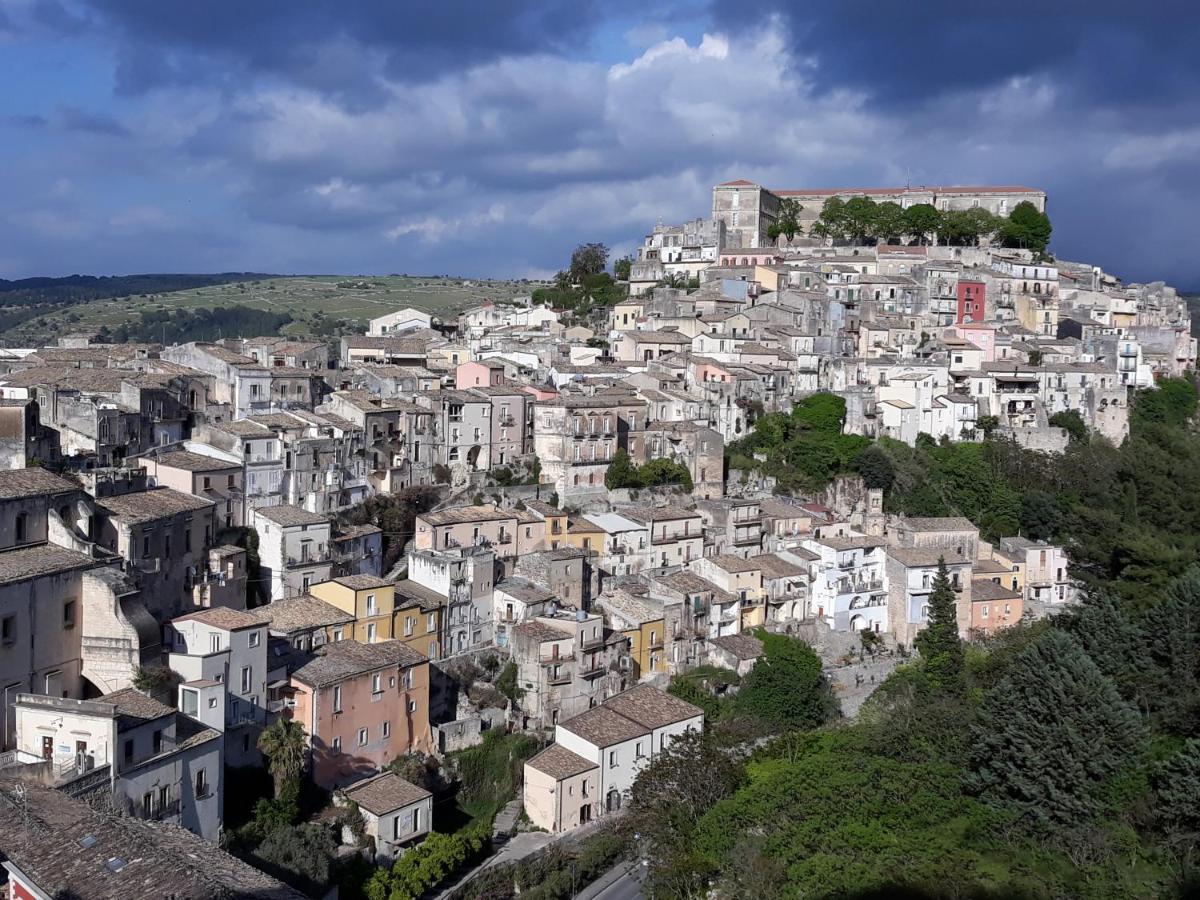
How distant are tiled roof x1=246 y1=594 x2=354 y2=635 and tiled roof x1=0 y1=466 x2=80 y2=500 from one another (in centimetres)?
522

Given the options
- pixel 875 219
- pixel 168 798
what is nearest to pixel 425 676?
pixel 168 798

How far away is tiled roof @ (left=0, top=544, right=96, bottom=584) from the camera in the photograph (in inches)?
1057

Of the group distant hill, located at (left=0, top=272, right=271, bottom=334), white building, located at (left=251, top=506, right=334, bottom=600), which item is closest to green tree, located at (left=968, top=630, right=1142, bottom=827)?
white building, located at (left=251, top=506, right=334, bottom=600)

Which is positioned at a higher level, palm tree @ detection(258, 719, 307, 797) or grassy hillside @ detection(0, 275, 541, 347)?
grassy hillside @ detection(0, 275, 541, 347)

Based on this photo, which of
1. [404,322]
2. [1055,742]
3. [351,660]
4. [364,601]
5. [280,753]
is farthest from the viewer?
[404,322]

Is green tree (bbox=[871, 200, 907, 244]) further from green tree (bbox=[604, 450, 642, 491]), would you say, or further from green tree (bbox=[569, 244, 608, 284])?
green tree (bbox=[604, 450, 642, 491])

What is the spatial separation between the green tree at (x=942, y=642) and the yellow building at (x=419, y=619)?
14458 mm

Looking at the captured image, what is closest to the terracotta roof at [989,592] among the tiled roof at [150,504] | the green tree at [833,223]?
the tiled roof at [150,504]

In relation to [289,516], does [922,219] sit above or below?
above

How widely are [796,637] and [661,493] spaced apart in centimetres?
751

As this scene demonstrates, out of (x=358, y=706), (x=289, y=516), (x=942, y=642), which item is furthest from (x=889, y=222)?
(x=358, y=706)

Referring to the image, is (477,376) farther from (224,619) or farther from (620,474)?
(224,619)

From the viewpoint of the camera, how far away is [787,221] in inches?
3268

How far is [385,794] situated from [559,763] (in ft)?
16.6
